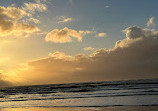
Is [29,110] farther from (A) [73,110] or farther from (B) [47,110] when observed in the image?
(A) [73,110]

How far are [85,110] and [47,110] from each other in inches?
170

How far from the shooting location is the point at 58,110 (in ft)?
68.4

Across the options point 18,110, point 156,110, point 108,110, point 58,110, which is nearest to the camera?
point 156,110

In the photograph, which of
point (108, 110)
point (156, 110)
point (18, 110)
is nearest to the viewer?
point (156, 110)

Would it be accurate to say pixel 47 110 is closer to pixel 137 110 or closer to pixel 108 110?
pixel 108 110

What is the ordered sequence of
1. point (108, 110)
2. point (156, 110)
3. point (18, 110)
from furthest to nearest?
point (18, 110) → point (108, 110) → point (156, 110)

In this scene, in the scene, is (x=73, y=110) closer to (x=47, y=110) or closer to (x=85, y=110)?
(x=85, y=110)

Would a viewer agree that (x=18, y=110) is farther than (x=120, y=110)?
Yes

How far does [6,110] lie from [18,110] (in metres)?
2.06

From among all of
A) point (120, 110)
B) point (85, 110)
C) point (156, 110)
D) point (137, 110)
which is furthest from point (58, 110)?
point (156, 110)

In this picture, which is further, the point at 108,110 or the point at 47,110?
the point at 47,110

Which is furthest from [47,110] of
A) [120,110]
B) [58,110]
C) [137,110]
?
[137,110]

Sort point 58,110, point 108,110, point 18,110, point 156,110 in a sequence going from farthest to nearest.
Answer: point 18,110, point 58,110, point 108,110, point 156,110

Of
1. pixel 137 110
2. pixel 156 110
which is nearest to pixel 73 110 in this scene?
pixel 137 110
